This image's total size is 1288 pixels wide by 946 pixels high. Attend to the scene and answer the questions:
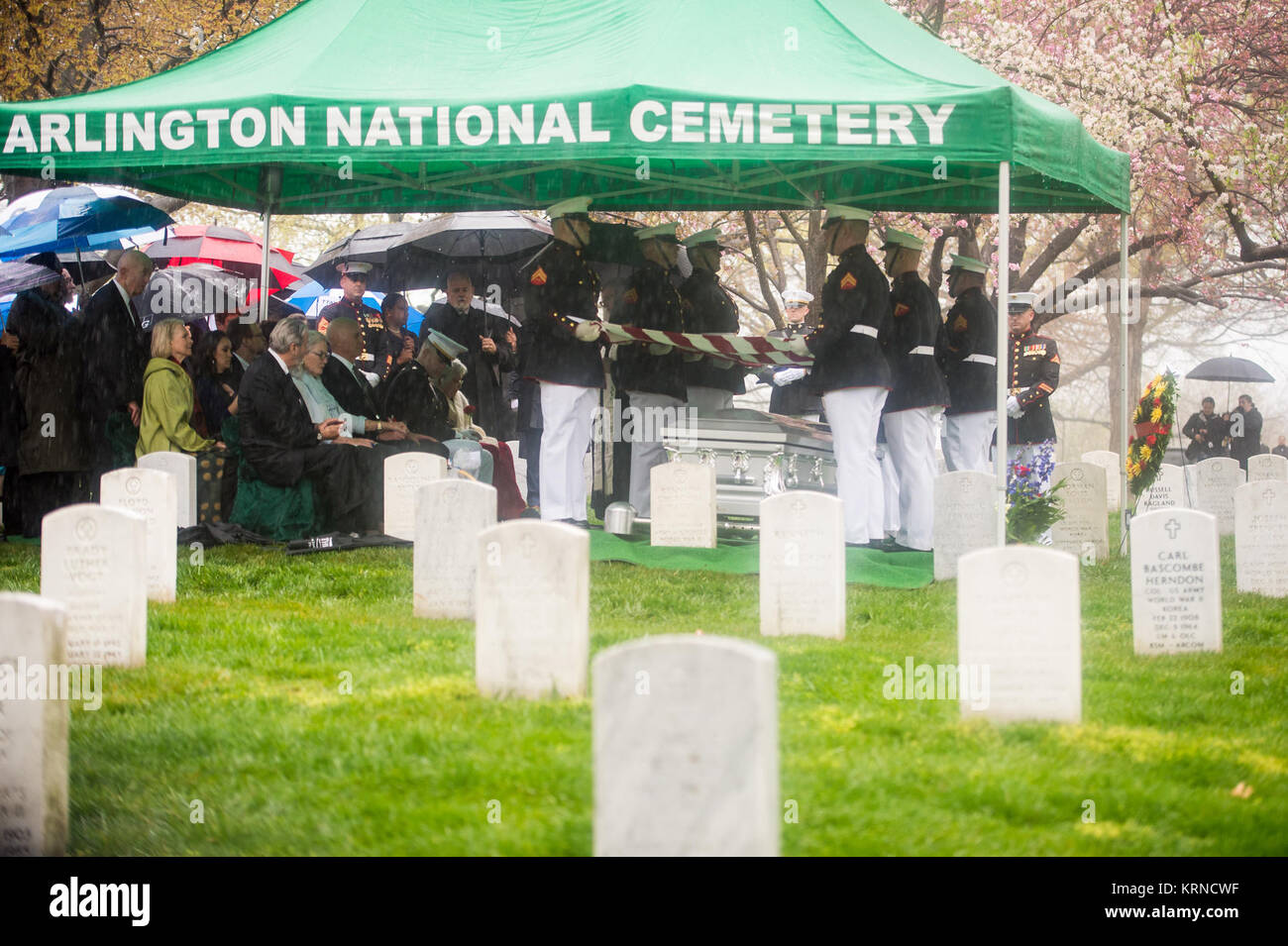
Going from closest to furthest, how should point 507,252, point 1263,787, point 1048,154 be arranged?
point 1263,787, point 1048,154, point 507,252

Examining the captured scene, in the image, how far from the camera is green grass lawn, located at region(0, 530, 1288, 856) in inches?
169

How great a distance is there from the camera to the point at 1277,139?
1925 cm

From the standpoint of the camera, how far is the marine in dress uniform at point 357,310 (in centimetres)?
1314

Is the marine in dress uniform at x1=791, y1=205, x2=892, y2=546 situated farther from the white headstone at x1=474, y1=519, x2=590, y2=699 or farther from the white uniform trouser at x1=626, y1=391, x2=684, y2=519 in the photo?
the white headstone at x1=474, y1=519, x2=590, y2=699

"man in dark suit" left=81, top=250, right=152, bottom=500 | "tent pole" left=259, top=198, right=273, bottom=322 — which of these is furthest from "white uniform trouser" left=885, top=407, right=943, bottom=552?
"man in dark suit" left=81, top=250, right=152, bottom=500

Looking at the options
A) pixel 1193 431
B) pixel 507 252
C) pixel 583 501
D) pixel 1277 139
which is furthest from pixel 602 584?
pixel 1193 431

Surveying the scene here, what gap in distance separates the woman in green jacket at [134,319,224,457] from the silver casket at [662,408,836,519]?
155 inches

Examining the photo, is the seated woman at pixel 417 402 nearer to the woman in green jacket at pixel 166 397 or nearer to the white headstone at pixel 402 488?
the white headstone at pixel 402 488

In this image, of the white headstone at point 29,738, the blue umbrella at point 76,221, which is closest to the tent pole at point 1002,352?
the white headstone at point 29,738

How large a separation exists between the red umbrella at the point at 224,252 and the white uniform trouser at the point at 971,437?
8.68 m

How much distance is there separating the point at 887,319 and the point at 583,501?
281 cm

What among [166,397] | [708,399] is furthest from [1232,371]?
[166,397]

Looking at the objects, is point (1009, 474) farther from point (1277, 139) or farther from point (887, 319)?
point (1277, 139)

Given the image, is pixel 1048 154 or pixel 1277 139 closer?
pixel 1048 154
